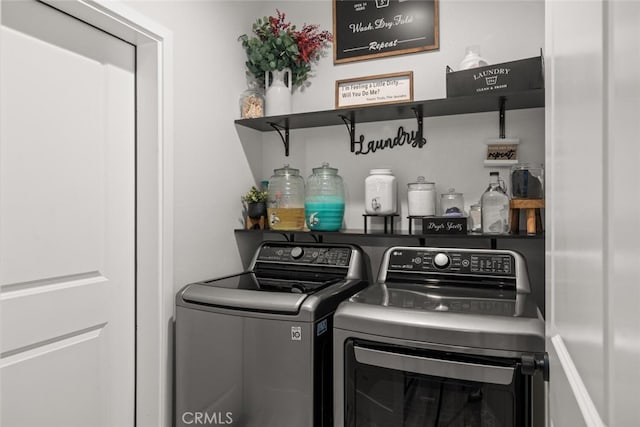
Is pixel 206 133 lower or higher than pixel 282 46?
lower

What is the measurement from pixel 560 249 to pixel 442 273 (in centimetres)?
101

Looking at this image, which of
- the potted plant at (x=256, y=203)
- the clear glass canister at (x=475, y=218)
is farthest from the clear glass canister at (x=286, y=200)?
the clear glass canister at (x=475, y=218)

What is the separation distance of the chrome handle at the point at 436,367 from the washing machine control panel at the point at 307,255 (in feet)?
2.02

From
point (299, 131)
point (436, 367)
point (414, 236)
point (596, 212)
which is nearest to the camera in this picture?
point (596, 212)

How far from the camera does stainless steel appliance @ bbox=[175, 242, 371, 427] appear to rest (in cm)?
140

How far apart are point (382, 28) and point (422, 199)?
3.02 feet

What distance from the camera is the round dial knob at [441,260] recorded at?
1680 mm

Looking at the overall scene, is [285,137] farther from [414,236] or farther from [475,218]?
[475,218]

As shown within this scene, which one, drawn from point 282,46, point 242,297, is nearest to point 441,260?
point 242,297

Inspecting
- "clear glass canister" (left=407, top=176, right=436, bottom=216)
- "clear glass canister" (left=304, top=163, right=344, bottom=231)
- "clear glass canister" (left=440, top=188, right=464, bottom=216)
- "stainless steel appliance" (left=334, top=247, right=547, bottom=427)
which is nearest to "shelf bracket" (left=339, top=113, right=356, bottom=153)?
"clear glass canister" (left=304, top=163, right=344, bottom=231)

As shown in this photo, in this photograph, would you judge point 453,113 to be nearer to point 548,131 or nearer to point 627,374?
point 548,131

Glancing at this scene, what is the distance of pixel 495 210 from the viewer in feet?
→ 5.57

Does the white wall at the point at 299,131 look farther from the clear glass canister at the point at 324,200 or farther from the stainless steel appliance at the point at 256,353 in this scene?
the stainless steel appliance at the point at 256,353

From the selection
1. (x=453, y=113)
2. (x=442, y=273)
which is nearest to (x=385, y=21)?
(x=453, y=113)
